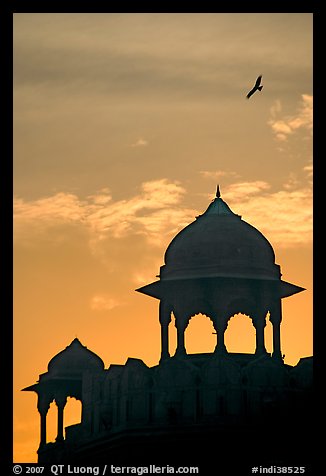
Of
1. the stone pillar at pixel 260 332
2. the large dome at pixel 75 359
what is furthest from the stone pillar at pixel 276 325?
the large dome at pixel 75 359

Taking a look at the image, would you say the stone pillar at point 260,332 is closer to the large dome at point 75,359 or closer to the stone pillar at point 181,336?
the stone pillar at point 181,336

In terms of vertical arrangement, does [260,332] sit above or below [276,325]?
below

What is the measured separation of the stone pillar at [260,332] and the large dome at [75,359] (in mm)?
5789

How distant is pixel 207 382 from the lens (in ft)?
185

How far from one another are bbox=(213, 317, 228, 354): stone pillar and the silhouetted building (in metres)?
0.03

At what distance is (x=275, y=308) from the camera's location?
193 feet

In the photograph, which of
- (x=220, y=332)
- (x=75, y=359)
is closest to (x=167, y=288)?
(x=220, y=332)

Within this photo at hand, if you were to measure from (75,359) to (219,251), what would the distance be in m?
6.76

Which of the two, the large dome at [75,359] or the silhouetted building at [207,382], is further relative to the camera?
the large dome at [75,359]

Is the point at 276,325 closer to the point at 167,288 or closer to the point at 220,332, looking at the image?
the point at 220,332

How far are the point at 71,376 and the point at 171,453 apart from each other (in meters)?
7.72

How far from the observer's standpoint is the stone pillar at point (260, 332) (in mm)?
58375
